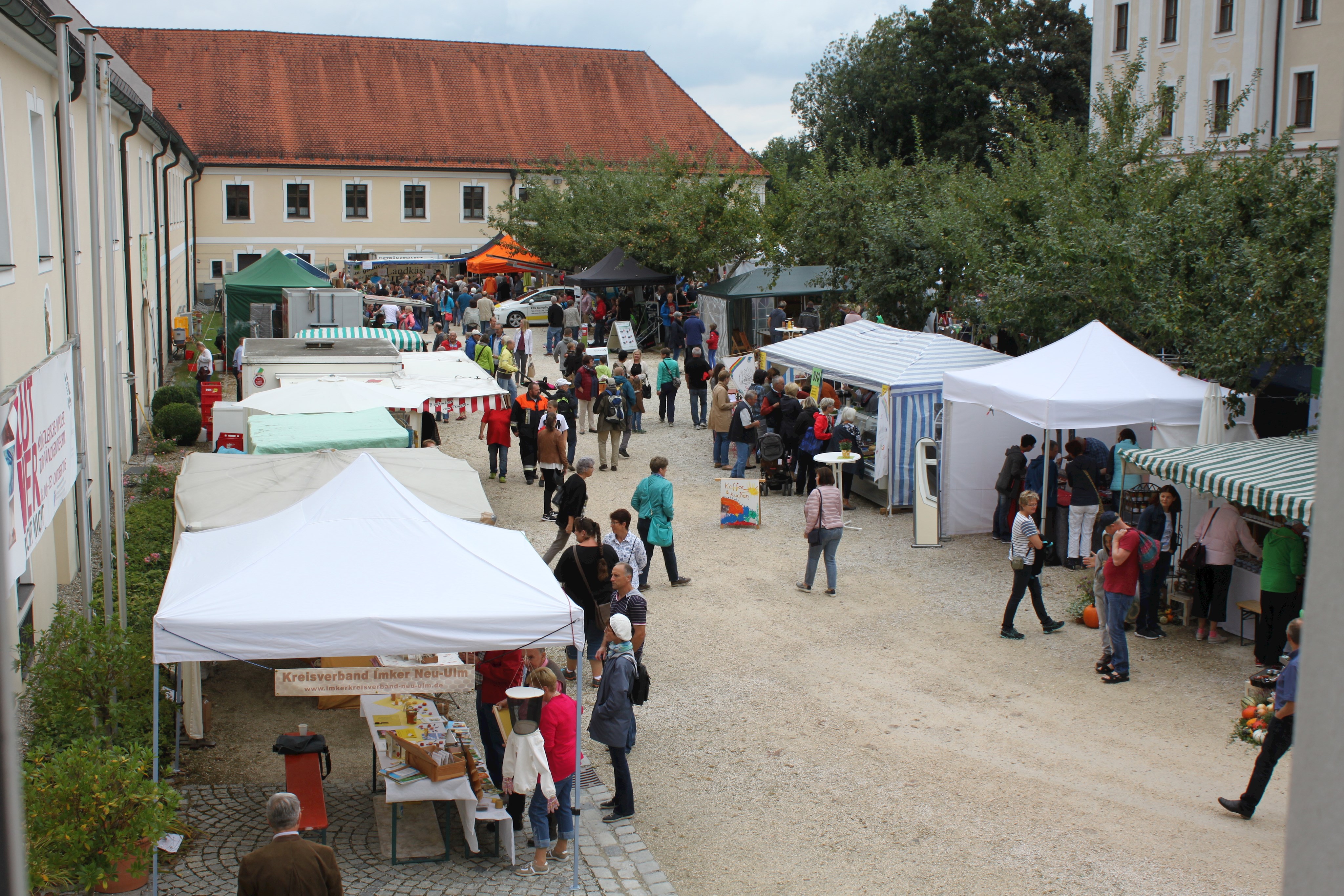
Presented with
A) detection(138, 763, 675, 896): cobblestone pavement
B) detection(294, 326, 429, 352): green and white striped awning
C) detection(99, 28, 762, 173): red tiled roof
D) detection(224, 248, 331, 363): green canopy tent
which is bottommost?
detection(138, 763, 675, 896): cobblestone pavement

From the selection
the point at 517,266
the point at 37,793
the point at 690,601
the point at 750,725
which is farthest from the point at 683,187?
the point at 37,793

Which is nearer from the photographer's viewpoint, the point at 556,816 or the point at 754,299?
the point at 556,816

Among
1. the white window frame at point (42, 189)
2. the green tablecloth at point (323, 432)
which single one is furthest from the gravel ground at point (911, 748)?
the white window frame at point (42, 189)

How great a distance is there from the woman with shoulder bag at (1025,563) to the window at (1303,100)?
28.8 meters

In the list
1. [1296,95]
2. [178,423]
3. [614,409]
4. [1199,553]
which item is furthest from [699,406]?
[1296,95]

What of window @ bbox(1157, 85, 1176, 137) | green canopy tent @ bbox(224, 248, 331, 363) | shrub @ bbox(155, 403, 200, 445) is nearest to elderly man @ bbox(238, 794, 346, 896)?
shrub @ bbox(155, 403, 200, 445)

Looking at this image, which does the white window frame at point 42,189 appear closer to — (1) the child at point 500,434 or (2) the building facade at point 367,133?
(1) the child at point 500,434

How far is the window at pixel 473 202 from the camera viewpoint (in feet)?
163

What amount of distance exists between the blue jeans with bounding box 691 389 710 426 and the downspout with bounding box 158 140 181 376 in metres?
12.4

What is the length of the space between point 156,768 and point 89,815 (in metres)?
0.62

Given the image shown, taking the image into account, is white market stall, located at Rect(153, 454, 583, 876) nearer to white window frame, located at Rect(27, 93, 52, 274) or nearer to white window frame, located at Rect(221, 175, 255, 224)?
white window frame, located at Rect(27, 93, 52, 274)

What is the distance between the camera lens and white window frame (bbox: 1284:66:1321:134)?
33.5 m

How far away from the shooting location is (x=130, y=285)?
61.3ft

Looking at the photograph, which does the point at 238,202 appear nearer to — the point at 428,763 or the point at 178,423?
the point at 178,423
